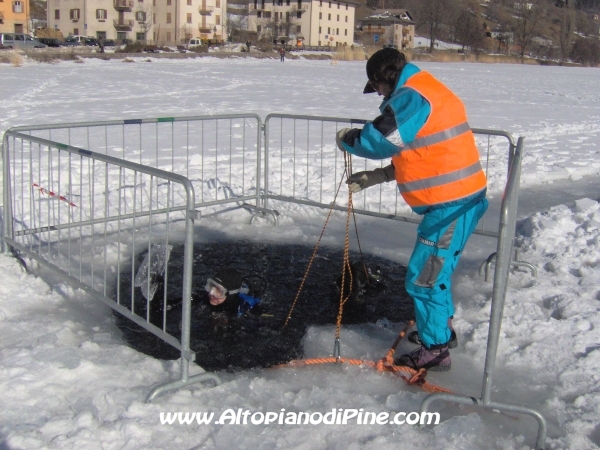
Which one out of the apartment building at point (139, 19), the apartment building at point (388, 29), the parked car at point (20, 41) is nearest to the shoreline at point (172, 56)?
the parked car at point (20, 41)

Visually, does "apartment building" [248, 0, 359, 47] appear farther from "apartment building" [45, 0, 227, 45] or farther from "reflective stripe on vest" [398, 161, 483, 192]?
"reflective stripe on vest" [398, 161, 483, 192]

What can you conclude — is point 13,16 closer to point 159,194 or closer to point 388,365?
point 159,194

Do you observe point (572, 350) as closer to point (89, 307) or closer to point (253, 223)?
point (89, 307)

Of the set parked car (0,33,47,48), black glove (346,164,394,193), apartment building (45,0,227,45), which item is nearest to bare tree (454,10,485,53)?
apartment building (45,0,227,45)

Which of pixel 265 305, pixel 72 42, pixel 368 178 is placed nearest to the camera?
pixel 368 178

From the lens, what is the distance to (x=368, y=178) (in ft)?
14.9

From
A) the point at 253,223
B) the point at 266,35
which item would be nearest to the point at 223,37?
the point at 266,35

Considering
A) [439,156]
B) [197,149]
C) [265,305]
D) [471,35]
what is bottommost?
[265,305]

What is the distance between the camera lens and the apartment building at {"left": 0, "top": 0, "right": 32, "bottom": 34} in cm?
8512

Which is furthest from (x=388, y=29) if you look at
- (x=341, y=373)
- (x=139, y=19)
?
(x=341, y=373)

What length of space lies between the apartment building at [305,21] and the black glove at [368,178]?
319 feet

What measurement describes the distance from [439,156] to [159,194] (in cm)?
477

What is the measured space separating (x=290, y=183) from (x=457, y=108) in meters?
5.15

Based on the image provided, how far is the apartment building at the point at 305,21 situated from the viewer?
3996 inches
